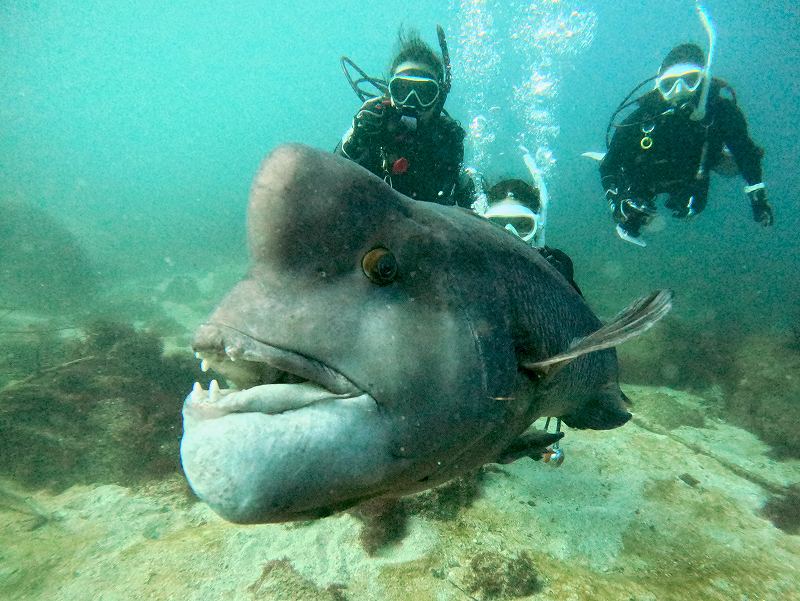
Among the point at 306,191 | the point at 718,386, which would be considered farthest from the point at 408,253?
the point at 718,386

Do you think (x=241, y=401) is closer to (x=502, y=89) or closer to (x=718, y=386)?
(x=718, y=386)

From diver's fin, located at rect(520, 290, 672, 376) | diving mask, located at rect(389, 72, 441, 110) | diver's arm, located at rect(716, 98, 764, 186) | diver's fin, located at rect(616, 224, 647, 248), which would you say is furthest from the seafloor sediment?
diver's arm, located at rect(716, 98, 764, 186)

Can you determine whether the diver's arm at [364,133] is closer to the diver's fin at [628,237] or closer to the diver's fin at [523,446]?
the diver's fin at [523,446]

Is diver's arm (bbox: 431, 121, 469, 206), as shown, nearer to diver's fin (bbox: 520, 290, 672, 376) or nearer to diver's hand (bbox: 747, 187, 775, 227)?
diver's fin (bbox: 520, 290, 672, 376)

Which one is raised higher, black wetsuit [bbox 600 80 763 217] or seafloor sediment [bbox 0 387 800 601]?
black wetsuit [bbox 600 80 763 217]

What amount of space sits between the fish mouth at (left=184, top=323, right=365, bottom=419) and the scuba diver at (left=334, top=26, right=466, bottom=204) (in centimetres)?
506

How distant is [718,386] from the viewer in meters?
8.72

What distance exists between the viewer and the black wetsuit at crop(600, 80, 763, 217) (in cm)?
886

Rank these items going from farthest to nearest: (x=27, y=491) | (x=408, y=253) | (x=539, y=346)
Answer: (x=27, y=491), (x=539, y=346), (x=408, y=253)

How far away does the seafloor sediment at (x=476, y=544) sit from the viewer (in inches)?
120

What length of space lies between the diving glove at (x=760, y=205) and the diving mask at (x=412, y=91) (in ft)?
24.5

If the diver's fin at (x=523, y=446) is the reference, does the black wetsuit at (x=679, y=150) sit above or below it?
above

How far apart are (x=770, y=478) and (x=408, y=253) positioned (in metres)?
6.41

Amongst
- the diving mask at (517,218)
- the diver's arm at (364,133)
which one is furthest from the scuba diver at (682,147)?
the diver's arm at (364,133)
